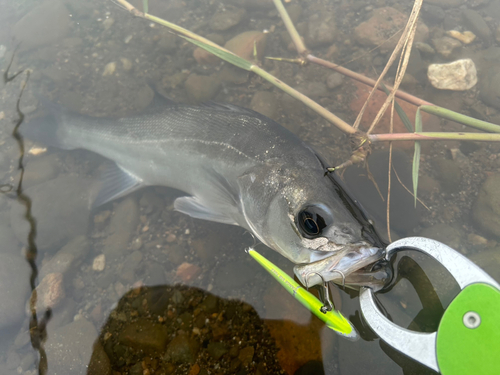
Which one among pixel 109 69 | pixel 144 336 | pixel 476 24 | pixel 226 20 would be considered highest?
pixel 476 24

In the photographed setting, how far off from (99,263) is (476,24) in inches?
242

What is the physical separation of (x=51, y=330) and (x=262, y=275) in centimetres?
209

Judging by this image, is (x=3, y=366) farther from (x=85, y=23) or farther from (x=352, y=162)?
(x=85, y=23)

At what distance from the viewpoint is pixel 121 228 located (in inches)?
134

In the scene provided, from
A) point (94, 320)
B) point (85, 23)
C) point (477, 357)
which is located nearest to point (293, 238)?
point (477, 357)

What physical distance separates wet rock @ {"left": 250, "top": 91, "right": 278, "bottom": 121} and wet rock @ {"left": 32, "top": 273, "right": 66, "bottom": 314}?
293 cm

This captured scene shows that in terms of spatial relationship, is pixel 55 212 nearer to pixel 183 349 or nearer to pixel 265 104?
pixel 183 349

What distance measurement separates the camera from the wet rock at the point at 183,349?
7.97 feet

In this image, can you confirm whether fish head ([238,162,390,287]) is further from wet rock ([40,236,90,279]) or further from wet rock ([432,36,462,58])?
wet rock ([432,36,462,58])

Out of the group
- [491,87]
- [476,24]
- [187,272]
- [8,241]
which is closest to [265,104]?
[187,272]

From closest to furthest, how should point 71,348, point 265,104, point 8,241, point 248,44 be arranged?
point 71,348
point 8,241
point 265,104
point 248,44

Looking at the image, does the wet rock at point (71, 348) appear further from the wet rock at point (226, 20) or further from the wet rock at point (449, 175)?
the wet rock at point (226, 20)

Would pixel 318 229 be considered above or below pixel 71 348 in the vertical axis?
above

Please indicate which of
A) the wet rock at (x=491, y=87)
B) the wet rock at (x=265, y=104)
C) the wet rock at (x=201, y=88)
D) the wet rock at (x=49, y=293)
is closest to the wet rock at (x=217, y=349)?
the wet rock at (x=49, y=293)
